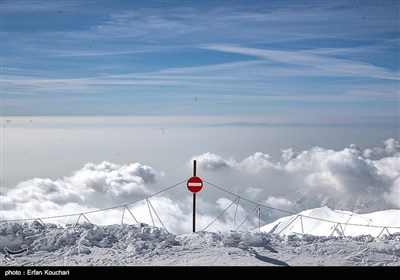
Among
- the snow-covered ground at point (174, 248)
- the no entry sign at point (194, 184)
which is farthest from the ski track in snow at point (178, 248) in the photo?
the no entry sign at point (194, 184)

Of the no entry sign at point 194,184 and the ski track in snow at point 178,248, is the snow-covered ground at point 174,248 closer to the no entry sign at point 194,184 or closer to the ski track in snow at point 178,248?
the ski track in snow at point 178,248

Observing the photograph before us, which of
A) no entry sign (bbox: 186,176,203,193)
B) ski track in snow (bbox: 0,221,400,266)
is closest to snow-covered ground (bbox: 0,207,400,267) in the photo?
ski track in snow (bbox: 0,221,400,266)

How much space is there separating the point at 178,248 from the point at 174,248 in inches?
5.4

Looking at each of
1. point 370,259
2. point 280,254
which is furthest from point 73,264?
point 370,259

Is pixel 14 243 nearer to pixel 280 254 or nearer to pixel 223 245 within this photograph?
pixel 223 245

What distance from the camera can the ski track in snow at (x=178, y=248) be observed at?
1480 cm

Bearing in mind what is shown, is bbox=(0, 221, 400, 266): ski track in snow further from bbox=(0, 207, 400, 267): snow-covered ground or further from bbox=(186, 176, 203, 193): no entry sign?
bbox=(186, 176, 203, 193): no entry sign

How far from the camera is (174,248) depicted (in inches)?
626

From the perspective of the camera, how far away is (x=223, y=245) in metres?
16.0

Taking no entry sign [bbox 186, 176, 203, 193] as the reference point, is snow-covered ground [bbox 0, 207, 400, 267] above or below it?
below

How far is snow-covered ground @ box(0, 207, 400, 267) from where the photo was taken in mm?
14820

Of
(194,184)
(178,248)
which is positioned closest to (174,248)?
(178,248)

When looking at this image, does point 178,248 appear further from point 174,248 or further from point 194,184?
point 194,184
